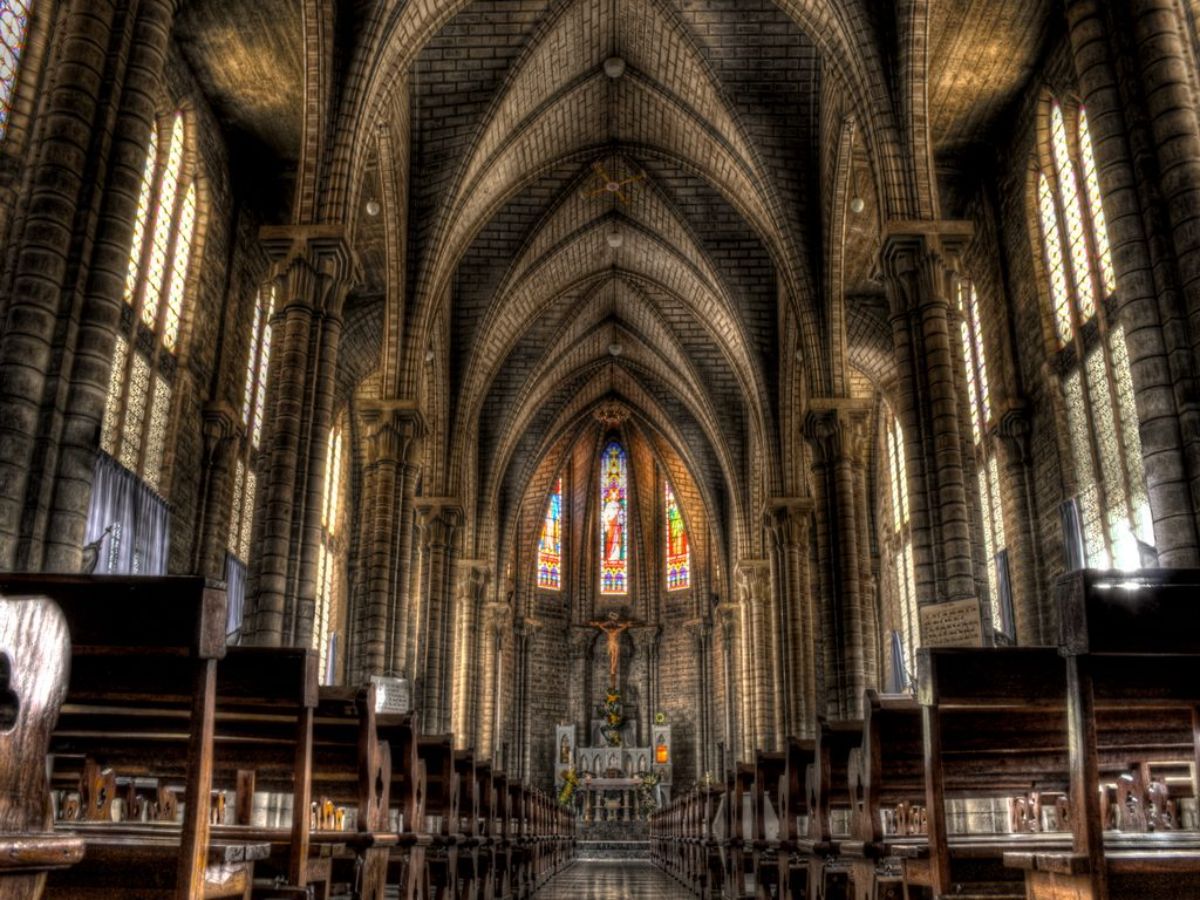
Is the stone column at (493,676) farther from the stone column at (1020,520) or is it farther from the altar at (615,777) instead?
the stone column at (1020,520)

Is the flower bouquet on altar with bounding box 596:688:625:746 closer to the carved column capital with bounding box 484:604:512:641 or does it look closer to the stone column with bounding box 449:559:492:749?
the carved column capital with bounding box 484:604:512:641

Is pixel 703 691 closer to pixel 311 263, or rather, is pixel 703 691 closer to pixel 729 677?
pixel 729 677

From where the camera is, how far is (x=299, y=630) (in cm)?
1534

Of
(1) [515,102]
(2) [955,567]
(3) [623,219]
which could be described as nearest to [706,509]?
(3) [623,219]

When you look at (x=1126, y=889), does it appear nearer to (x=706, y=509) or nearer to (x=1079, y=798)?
(x=1079, y=798)

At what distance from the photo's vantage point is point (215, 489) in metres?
20.8

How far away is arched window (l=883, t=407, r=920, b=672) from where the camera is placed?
30.1 meters

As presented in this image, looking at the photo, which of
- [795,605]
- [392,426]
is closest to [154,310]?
[392,426]

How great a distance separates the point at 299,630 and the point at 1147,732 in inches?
466

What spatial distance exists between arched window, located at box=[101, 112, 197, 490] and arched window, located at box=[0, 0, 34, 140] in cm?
355

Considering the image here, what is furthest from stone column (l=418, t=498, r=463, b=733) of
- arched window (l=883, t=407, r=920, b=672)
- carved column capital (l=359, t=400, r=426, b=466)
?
arched window (l=883, t=407, r=920, b=672)

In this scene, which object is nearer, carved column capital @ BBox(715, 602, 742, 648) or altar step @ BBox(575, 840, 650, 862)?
altar step @ BBox(575, 840, 650, 862)

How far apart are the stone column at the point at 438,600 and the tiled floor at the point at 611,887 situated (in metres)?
6.19

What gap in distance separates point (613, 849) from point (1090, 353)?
25.1m
